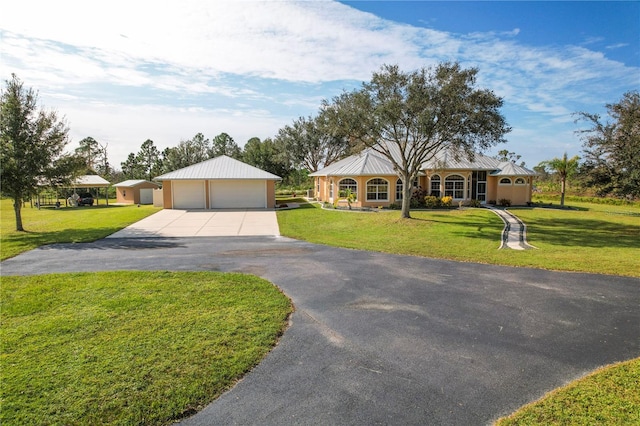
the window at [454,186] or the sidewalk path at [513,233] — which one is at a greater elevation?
the window at [454,186]

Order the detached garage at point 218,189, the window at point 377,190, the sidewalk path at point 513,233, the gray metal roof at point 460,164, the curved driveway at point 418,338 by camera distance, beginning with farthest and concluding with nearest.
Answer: the detached garage at point 218,189 < the gray metal roof at point 460,164 < the window at point 377,190 < the sidewalk path at point 513,233 < the curved driveway at point 418,338

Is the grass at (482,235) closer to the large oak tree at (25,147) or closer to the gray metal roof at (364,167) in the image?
the gray metal roof at (364,167)

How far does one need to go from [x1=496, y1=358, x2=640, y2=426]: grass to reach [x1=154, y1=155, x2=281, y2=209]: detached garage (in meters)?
26.2

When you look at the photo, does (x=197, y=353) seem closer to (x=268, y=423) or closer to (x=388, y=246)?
(x=268, y=423)

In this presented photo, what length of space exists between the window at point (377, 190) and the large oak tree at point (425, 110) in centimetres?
882

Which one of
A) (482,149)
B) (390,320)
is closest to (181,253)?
(390,320)

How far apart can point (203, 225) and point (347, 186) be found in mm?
12463

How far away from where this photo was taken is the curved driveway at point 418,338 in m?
4.41

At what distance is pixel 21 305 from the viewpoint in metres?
7.44

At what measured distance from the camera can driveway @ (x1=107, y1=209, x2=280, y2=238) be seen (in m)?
18.0

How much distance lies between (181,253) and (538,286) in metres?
10.9

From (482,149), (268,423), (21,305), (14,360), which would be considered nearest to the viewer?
(268,423)

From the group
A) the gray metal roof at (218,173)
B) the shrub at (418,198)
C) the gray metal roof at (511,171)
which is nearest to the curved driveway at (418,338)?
the shrub at (418,198)

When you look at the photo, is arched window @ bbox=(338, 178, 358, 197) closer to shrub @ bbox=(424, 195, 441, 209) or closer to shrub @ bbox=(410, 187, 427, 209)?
shrub @ bbox=(410, 187, 427, 209)
